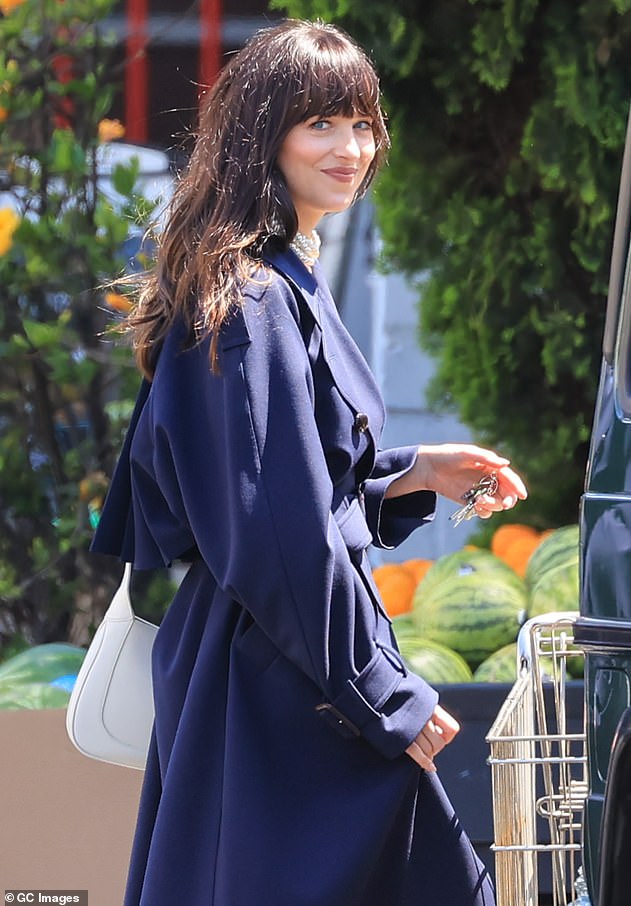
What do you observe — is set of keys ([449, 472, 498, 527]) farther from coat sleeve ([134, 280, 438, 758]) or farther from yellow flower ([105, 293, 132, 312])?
yellow flower ([105, 293, 132, 312])

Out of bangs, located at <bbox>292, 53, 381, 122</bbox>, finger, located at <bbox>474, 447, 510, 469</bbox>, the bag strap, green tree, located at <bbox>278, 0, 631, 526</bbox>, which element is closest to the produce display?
green tree, located at <bbox>278, 0, 631, 526</bbox>

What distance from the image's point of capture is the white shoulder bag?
7.80 ft

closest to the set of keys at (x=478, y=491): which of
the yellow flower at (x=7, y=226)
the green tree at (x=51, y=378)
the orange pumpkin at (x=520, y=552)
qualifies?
the orange pumpkin at (x=520, y=552)

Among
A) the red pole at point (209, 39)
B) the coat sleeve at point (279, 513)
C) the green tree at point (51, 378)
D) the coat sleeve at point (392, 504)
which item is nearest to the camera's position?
the coat sleeve at point (279, 513)

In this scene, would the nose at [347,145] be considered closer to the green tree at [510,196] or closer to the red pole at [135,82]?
the green tree at [510,196]

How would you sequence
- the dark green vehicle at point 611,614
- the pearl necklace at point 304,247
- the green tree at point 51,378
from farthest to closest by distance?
the green tree at point 51,378, the pearl necklace at point 304,247, the dark green vehicle at point 611,614

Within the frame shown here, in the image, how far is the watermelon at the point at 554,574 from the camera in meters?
3.77

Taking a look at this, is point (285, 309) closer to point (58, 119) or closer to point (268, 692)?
point (268, 692)

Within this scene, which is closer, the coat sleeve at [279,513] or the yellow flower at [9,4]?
the coat sleeve at [279,513]

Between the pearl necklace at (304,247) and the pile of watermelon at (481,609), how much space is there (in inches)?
63.2

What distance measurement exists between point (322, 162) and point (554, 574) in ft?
6.24

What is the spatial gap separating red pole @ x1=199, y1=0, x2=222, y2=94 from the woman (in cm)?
253

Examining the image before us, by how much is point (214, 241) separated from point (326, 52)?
0.34 metres

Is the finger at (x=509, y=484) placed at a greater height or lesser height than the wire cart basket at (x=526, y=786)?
greater
